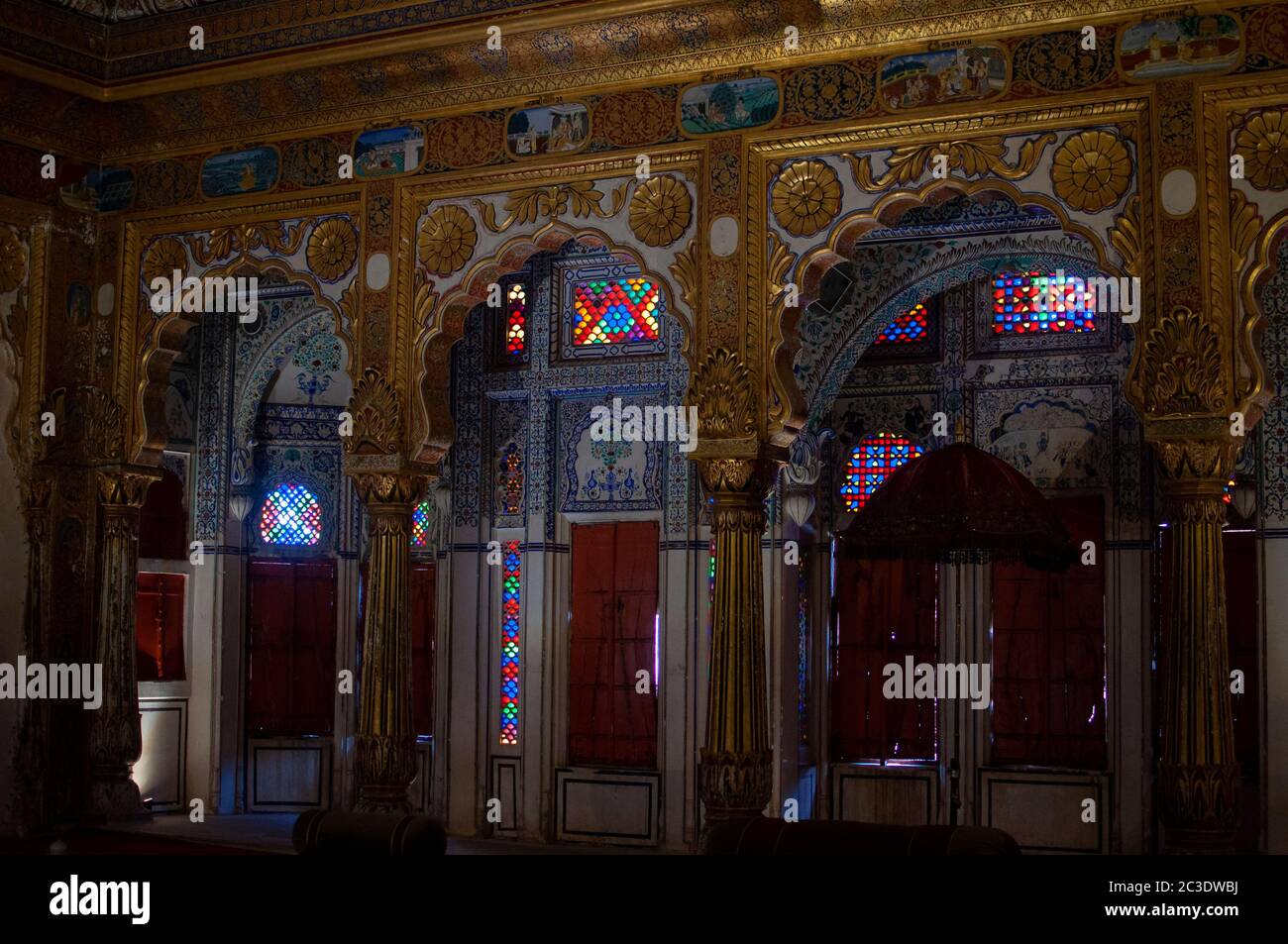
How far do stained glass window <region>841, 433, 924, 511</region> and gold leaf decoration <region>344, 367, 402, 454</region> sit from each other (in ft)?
11.6

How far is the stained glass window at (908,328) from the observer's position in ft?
38.4

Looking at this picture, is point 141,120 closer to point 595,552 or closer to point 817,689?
point 595,552

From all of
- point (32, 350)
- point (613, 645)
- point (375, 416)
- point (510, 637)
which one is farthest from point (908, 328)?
point (32, 350)

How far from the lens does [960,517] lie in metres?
9.80

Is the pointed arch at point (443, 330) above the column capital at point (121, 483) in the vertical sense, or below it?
above

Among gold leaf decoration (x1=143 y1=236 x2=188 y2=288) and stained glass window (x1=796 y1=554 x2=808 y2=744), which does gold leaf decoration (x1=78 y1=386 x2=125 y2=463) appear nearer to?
gold leaf decoration (x1=143 y1=236 x2=188 y2=288)

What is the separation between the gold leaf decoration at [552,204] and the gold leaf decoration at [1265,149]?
3.17 metres

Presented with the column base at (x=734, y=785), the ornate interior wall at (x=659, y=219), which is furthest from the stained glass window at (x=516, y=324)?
the column base at (x=734, y=785)

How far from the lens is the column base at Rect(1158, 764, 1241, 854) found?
24.7 ft

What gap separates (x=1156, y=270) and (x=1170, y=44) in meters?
1.06

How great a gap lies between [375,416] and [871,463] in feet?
12.2

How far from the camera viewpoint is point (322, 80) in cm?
976

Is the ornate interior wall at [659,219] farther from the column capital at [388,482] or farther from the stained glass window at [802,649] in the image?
the stained glass window at [802,649]

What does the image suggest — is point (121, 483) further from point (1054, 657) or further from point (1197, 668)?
point (1197, 668)
